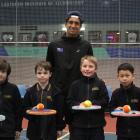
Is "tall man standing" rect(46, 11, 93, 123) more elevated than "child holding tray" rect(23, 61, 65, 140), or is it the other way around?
"tall man standing" rect(46, 11, 93, 123)

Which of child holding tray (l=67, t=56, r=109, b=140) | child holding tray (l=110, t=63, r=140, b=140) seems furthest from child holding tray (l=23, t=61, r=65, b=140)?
child holding tray (l=110, t=63, r=140, b=140)

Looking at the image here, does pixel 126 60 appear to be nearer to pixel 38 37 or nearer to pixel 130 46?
pixel 130 46

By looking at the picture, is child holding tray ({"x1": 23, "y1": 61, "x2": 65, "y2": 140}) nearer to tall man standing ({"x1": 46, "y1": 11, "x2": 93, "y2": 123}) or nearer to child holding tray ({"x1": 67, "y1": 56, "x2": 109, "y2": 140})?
child holding tray ({"x1": 67, "y1": 56, "x2": 109, "y2": 140})

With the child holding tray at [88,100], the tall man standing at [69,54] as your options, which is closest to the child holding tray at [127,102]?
the child holding tray at [88,100]

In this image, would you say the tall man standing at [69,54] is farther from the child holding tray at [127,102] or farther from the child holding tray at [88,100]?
the child holding tray at [127,102]

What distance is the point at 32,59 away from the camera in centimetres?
1159

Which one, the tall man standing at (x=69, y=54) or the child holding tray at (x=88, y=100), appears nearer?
the child holding tray at (x=88, y=100)

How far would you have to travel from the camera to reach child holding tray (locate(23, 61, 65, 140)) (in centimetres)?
436

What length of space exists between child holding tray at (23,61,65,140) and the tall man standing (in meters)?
0.26

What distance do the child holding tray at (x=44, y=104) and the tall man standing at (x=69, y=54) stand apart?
263 mm

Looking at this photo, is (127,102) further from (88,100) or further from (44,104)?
(44,104)

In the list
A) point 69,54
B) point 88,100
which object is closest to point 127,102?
point 88,100

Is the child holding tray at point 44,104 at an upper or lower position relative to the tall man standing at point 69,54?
lower

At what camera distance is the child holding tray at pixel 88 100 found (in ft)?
14.3
